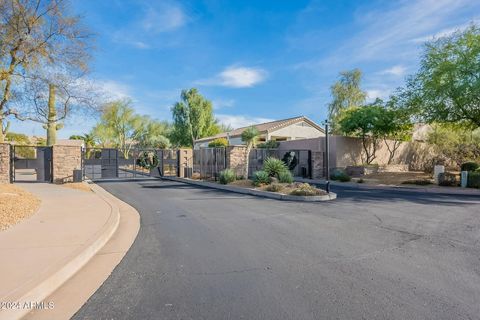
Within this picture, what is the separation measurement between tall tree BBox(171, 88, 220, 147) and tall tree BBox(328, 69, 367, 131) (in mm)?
18490

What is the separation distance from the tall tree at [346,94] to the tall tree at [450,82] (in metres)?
16.0

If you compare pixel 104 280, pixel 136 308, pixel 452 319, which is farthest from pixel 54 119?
pixel 452 319

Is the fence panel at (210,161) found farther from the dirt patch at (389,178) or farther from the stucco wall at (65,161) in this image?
the dirt patch at (389,178)

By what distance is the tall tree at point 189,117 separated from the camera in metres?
43.0

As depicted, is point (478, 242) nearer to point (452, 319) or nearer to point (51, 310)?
point (452, 319)

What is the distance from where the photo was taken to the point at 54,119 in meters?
12.0

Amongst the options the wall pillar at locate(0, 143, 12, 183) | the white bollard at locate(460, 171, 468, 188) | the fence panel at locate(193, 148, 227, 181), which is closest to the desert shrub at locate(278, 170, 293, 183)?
the fence panel at locate(193, 148, 227, 181)

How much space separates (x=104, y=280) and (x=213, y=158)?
16.2 metres

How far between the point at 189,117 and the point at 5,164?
30.0m

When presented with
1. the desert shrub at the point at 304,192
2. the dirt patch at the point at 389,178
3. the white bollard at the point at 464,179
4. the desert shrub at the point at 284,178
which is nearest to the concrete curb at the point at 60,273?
the desert shrub at the point at 304,192

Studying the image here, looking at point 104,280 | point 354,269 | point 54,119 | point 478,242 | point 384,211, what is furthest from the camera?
point 54,119

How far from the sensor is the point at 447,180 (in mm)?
15625

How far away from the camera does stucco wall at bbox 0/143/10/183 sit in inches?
568

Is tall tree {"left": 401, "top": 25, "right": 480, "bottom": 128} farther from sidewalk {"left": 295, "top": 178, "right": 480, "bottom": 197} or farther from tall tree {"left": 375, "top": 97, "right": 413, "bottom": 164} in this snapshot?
sidewalk {"left": 295, "top": 178, "right": 480, "bottom": 197}
